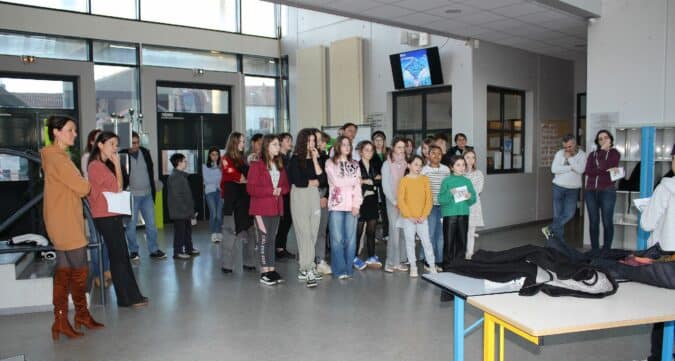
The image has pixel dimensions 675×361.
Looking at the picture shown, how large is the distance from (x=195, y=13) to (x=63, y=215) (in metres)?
8.11

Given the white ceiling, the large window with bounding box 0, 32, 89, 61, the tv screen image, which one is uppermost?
the large window with bounding box 0, 32, 89, 61

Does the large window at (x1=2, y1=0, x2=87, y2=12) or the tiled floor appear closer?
the tiled floor

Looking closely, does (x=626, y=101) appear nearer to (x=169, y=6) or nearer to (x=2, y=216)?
(x=169, y=6)

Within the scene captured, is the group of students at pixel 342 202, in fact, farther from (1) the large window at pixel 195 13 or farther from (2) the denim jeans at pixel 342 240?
(1) the large window at pixel 195 13

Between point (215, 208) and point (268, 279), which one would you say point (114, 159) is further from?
point (215, 208)

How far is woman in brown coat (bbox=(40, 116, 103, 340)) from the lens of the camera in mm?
3928

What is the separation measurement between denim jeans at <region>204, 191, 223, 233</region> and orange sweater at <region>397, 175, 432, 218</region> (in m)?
3.26

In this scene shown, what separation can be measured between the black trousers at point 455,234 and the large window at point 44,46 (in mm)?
7418

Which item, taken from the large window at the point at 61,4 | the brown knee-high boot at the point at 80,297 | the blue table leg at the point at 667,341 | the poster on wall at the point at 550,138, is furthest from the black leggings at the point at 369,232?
the large window at the point at 61,4

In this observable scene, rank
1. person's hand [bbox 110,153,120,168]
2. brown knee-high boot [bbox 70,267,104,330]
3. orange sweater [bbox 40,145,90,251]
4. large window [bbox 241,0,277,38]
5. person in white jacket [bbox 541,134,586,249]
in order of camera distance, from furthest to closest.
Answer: large window [bbox 241,0,277,38], person in white jacket [bbox 541,134,586,249], person's hand [bbox 110,153,120,168], brown knee-high boot [bbox 70,267,104,330], orange sweater [bbox 40,145,90,251]

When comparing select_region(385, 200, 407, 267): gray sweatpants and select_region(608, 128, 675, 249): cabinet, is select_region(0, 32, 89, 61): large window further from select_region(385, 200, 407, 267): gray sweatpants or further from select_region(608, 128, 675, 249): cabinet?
select_region(608, 128, 675, 249): cabinet

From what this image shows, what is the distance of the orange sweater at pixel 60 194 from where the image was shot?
3.92 meters

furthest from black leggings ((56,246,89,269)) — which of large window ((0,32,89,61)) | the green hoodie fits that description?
large window ((0,32,89,61))

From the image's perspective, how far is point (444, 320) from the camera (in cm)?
434
